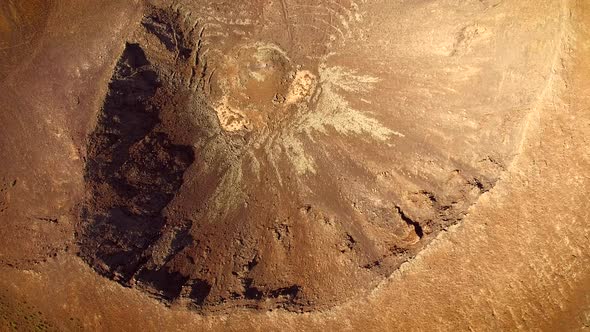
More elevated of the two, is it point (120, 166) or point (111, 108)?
point (111, 108)

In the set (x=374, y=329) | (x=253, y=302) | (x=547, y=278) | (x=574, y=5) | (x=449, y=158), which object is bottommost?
(x=253, y=302)

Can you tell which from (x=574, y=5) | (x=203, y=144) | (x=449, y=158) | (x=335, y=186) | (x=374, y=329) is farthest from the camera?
(x=203, y=144)

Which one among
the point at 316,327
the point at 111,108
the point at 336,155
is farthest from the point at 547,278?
the point at 111,108

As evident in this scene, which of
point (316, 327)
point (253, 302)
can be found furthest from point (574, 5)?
point (253, 302)

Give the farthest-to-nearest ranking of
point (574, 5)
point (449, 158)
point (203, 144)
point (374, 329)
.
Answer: point (203, 144)
point (449, 158)
point (574, 5)
point (374, 329)

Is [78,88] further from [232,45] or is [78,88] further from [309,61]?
[309,61]

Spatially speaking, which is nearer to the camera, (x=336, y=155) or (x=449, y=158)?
(x=449, y=158)
